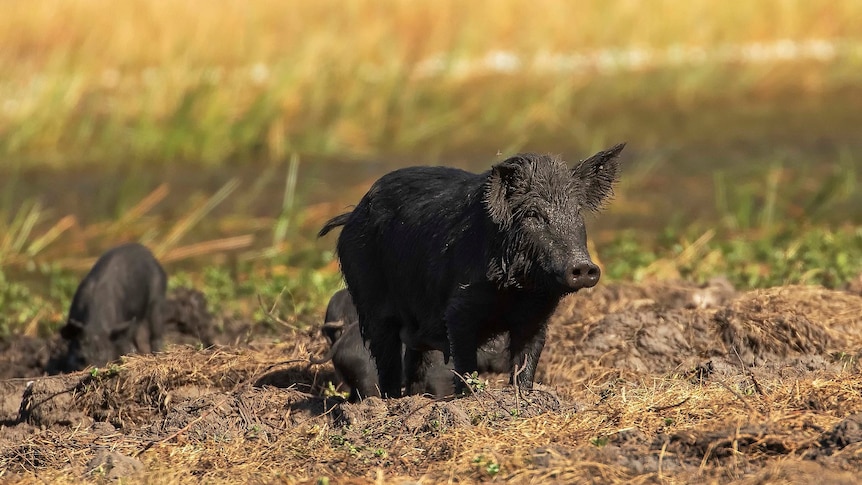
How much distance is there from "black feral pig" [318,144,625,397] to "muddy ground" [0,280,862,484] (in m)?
0.40

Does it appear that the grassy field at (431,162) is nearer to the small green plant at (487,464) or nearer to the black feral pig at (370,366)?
the small green plant at (487,464)

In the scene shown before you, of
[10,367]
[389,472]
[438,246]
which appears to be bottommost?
[10,367]

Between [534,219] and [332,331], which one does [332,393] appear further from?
[534,219]

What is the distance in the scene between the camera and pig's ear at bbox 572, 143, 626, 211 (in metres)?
6.78

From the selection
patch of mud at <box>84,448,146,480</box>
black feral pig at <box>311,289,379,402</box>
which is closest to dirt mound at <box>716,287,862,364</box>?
black feral pig at <box>311,289,379,402</box>

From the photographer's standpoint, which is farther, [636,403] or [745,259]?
[745,259]

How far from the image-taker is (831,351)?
7.91m

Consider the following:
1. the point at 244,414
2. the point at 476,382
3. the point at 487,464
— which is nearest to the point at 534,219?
the point at 476,382

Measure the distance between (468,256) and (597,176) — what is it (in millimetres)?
736

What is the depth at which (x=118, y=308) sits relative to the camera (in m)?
10.8

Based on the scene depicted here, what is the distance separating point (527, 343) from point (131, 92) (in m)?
12.7

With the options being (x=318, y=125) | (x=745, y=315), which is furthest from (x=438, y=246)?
(x=318, y=125)

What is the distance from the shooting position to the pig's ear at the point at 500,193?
6520 millimetres

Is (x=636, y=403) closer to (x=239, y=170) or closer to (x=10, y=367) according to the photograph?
(x=10, y=367)
